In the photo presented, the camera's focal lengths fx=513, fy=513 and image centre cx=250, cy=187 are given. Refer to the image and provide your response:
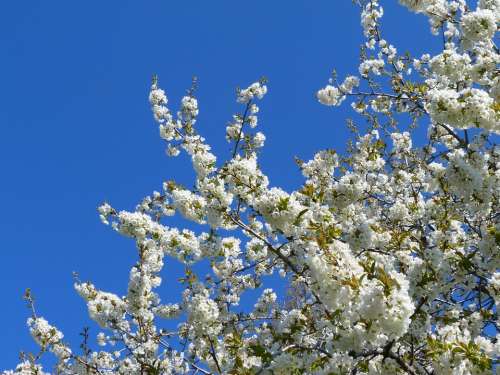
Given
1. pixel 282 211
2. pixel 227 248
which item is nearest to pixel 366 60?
pixel 227 248

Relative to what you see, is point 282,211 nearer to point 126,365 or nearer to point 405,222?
point 405,222

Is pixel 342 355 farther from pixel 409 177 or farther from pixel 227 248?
pixel 409 177

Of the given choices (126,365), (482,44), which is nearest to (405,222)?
(482,44)

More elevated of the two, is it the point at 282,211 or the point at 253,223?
the point at 253,223

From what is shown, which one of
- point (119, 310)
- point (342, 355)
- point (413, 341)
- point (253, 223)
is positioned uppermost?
point (253, 223)

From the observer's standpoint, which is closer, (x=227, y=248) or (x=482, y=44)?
(x=482, y=44)

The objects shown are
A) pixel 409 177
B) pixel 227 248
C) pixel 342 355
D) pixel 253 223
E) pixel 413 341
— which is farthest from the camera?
pixel 253 223

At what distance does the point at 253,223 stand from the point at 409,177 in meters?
2.88

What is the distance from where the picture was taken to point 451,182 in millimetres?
5152

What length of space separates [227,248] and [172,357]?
1890mm

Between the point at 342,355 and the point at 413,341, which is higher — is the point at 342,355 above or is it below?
below

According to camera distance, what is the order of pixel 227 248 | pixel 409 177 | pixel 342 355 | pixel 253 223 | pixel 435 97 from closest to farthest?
1. pixel 342 355
2. pixel 435 97
3. pixel 227 248
4. pixel 409 177
5. pixel 253 223

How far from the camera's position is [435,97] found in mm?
5230

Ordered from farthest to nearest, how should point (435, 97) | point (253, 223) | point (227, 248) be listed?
point (253, 223) < point (227, 248) < point (435, 97)
